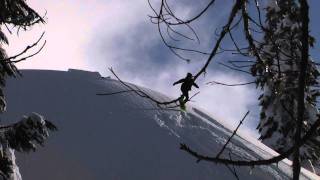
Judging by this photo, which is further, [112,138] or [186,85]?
[112,138]

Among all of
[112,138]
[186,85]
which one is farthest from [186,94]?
[112,138]

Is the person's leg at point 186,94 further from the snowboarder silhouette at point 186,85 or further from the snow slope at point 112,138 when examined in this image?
the snow slope at point 112,138

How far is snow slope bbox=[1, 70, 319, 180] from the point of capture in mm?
24656

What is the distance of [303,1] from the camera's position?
2697 mm

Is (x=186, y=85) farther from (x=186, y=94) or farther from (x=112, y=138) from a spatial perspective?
(x=112, y=138)

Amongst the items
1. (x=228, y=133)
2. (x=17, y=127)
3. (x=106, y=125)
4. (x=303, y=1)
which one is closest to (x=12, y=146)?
(x=17, y=127)

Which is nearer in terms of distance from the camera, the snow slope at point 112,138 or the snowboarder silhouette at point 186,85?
the snowboarder silhouette at point 186,85

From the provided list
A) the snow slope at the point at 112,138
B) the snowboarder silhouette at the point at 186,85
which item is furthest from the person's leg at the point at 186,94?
the snow slope at the point at 112,138

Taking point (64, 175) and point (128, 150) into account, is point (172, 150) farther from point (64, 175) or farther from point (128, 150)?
point (64, 175)

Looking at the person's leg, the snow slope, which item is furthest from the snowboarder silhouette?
the snow slope

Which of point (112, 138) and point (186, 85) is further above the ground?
point (186, 85)

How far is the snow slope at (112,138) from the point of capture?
2466 cm

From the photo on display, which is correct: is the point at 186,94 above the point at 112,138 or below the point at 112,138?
above

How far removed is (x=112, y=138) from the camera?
88.3ft
